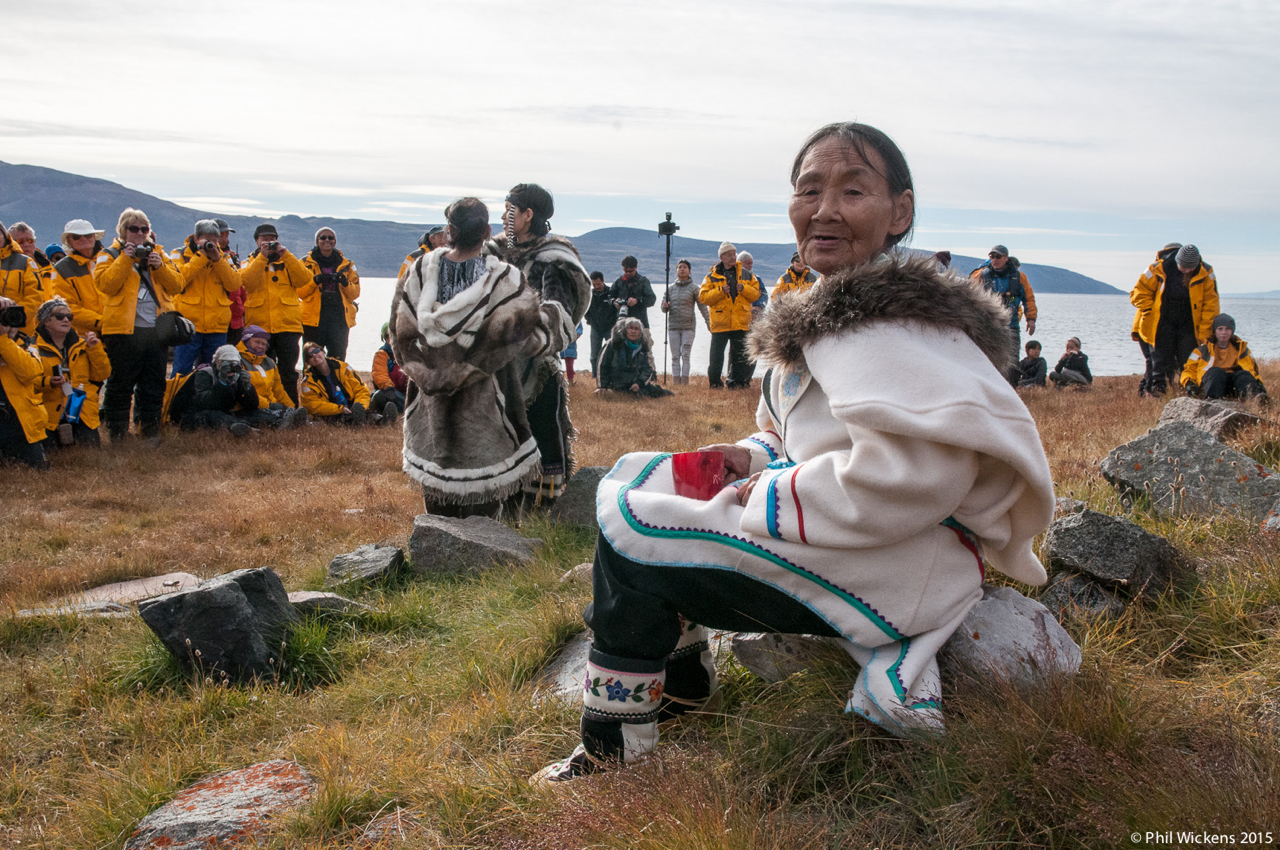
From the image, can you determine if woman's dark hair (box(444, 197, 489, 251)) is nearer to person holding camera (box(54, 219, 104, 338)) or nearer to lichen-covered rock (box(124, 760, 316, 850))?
lichen-covered rock (box(124, 760, 316, 850))

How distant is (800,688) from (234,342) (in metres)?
9.97

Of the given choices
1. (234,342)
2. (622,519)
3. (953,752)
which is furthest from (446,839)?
(234,342)

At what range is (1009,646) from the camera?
7.48 feet

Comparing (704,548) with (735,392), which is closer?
(704,548)

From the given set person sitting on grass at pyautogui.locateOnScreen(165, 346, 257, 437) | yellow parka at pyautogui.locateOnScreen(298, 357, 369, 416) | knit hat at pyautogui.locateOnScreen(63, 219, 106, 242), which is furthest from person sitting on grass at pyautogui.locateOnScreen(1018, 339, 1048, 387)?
knit hat at pyautogui.locateOnScreen(63, 219, 106, 242)

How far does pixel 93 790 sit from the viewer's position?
269 cm

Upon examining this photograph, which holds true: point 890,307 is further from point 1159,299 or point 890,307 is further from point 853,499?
point 1159,299

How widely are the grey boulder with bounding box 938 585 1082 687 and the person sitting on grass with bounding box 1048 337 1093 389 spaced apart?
12763 mm

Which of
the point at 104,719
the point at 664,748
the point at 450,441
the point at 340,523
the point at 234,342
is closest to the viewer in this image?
the point at 664,748

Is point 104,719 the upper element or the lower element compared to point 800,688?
lower

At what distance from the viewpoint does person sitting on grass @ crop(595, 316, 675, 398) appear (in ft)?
43.7

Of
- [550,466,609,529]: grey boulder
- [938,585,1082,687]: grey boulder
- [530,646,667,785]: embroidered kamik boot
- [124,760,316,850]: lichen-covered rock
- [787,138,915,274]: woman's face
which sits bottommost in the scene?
[124,760,316,850]: lichen-covered rock

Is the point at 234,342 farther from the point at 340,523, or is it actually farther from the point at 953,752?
the point at 953,752

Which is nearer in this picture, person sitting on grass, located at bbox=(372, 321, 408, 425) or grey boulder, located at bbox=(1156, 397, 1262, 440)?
grey boulder, located at bbox=(1156, 397, 1262, 440)
